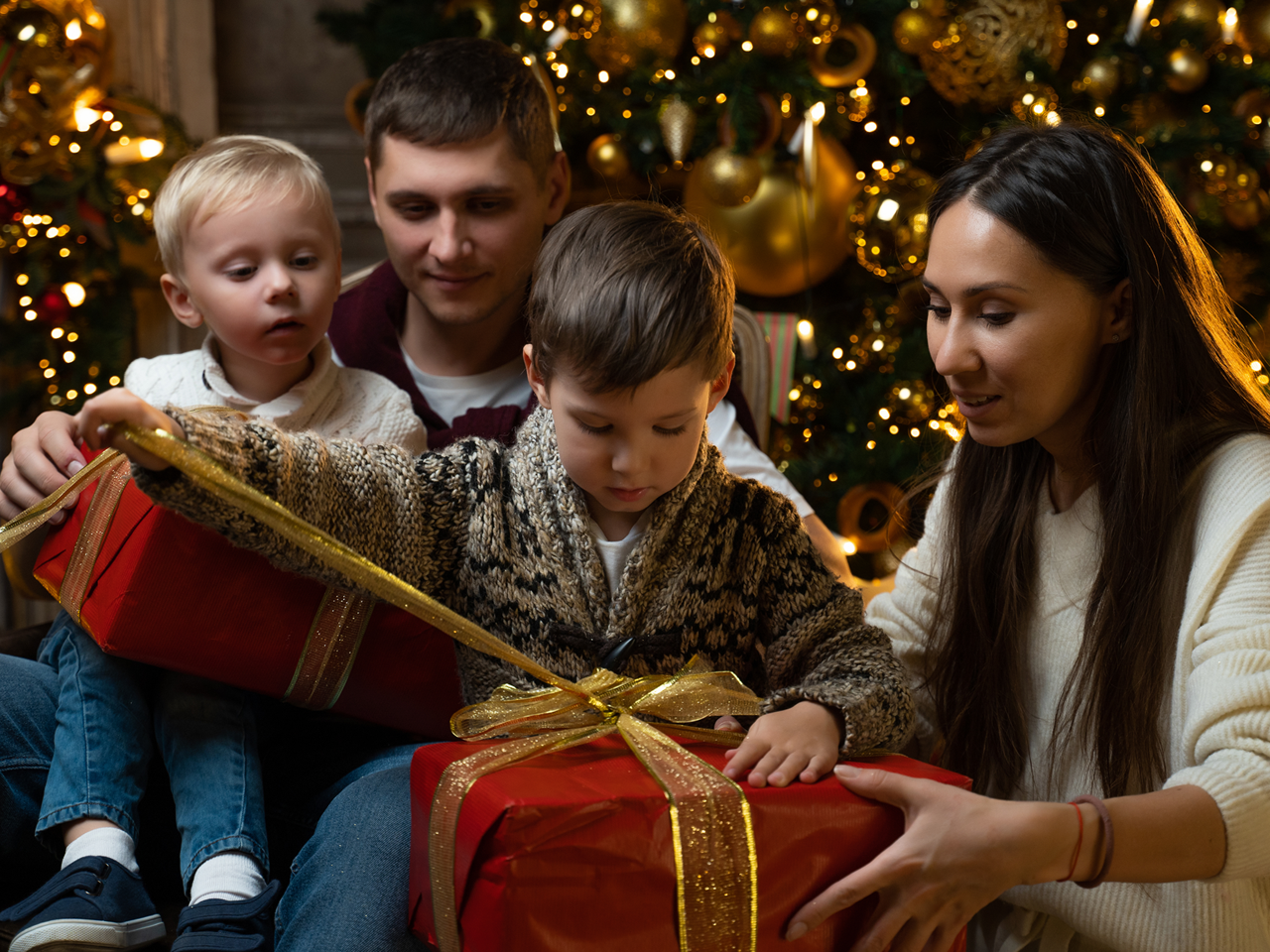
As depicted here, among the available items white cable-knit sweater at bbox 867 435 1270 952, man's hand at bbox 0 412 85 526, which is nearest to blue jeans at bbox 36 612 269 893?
man's hand at bbox 0 412 85 526

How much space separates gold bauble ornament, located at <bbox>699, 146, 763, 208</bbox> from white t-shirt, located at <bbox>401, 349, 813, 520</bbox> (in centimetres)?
61

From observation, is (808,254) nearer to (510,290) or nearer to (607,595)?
(510,290)

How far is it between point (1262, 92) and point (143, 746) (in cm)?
236

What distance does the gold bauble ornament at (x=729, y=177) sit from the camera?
2092 millimetres

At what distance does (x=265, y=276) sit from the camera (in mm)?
1325

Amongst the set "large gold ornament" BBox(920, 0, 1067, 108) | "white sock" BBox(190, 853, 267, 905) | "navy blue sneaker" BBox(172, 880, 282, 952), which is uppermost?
"large gold ornament" BBox(920, 0, 1067, 108)

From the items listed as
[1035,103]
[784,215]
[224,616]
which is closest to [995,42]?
[1035,103]

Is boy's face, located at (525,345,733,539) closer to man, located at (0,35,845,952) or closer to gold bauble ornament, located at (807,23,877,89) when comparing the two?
man, located at (0,35,845,952)

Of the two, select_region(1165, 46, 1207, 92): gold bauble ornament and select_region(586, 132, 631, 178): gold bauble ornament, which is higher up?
select_region(1165, 46, 1207, 92): gold bauble ornament

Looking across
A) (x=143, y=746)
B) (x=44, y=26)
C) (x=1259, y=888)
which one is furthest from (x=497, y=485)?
(x=44, y=26)

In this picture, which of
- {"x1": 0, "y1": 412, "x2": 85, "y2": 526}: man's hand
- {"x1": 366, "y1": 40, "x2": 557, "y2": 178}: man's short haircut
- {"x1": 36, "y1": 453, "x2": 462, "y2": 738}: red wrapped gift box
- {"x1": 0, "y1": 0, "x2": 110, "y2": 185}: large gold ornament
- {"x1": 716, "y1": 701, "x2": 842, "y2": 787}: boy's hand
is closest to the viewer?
{"x1": 716, "y1": 701, "x2": 842, "y2": 787}: boy's hand

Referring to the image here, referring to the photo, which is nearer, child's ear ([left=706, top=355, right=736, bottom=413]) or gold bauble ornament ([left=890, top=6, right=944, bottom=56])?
child's ear ([left=706, top=355, right=736, bottom=413])

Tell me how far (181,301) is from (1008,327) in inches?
40.3

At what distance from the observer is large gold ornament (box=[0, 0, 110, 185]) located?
2.01 m
